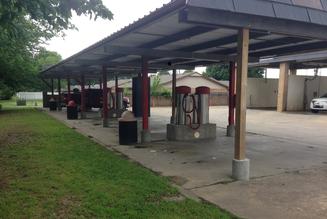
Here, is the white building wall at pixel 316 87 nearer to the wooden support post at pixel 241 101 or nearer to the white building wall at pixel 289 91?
the white building wall at pixel 289 91

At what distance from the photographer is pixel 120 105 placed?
18062 millimetres

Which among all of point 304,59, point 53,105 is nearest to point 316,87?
point 304,59

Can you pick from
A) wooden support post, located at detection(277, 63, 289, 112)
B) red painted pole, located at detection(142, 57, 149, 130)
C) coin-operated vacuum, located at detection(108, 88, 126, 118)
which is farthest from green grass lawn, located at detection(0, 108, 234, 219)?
wooden support post, located at detection(277, 63, 289, 112)

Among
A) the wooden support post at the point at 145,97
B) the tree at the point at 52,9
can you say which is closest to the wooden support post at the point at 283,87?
the wooden support post at the point at 145,97

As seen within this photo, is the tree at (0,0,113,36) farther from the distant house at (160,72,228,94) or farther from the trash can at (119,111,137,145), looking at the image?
the distant house at (160,72,228,94)

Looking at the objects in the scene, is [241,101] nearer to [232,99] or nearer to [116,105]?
[232,99]

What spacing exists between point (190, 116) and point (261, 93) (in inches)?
742

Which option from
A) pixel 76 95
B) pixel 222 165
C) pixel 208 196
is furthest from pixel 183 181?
pixel 76 95

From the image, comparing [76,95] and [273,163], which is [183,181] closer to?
[273,163]

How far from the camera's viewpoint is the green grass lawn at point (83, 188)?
4227 millimetres

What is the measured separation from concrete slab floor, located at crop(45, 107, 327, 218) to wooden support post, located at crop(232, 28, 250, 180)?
248 mm

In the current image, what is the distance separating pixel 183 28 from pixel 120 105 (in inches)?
454

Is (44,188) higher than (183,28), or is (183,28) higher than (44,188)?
(183,28)

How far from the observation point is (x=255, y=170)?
656 centimetres
